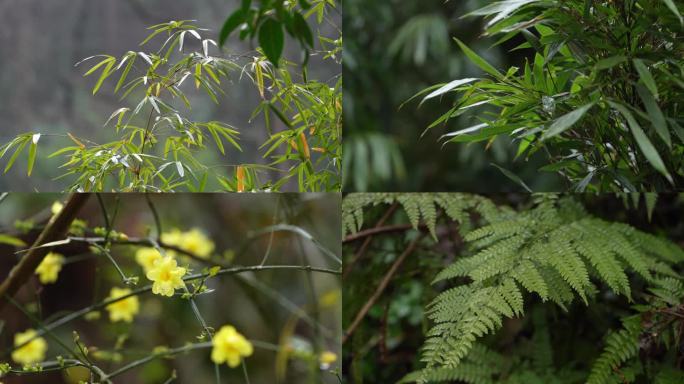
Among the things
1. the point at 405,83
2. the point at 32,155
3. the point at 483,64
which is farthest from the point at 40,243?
the point at 405,83

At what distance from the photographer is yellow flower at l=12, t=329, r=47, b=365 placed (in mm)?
1176

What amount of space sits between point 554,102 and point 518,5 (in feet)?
0.48

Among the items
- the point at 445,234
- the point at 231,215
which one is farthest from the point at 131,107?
the point at 445,234

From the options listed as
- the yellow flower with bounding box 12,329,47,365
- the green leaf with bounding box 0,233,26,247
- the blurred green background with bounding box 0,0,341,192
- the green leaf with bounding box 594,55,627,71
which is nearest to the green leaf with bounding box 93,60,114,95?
the blurred green background with bounding box 0,0,341,192

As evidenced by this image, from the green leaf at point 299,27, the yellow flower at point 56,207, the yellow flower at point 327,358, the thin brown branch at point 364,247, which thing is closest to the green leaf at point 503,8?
the green leaf at point 299,27

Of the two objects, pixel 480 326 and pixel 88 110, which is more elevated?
pixel 88 110

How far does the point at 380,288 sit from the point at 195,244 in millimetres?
350

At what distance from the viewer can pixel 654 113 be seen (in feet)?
3.02

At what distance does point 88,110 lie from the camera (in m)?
1.20

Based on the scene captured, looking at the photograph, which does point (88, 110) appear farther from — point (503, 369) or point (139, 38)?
point (503, 369)

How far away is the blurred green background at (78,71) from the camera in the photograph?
1.20 meters

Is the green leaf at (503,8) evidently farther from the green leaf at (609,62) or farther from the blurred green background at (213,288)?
the blurred green background at (213,288)

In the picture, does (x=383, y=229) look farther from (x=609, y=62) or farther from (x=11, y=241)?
(x=11, y=241)

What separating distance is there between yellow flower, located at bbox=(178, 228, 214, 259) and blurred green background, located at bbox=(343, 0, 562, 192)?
1.75 ft
